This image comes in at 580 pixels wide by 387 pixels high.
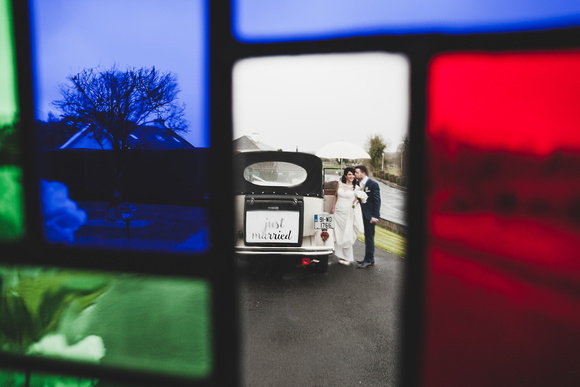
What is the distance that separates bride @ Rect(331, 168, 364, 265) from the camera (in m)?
5.18

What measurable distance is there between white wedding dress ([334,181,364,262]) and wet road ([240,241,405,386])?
1.38 ft

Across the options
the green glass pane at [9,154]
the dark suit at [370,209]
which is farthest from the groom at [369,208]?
the green glass pane at [9,154]

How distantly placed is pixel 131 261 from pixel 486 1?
1.59 m

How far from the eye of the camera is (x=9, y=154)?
1.44 meters

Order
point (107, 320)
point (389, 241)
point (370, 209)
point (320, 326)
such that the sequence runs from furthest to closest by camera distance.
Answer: point (389, 241)
point (370, 209)
point (320, 326)
point (107, 320)

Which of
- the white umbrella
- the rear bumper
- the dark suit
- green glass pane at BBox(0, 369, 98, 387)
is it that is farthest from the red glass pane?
the white umbrella

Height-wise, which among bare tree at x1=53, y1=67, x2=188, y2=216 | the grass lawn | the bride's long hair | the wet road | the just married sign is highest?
bare tree at x1=53, y1=67, x2=188, y2=216

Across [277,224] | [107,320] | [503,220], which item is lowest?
[277,224]

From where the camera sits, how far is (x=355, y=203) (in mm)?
5211

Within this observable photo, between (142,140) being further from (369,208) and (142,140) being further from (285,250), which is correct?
(369,208)

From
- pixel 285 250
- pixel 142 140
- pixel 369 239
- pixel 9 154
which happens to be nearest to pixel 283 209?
pixel 285 250

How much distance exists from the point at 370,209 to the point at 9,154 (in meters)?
4.50

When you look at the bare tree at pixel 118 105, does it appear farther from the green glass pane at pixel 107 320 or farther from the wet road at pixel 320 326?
the wet road at pixel 320 326

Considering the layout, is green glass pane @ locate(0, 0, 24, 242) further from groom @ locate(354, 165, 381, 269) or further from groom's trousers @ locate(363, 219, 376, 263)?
groom's trousers @ locate(363, 219, 376, 263)
